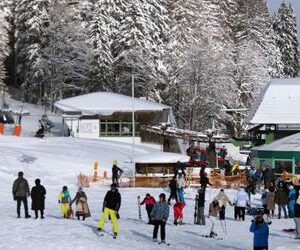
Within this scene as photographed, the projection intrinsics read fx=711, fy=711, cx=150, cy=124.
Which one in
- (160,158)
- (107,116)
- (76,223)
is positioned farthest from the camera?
(107,116)

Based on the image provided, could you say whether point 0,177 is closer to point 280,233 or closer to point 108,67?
point 280,233

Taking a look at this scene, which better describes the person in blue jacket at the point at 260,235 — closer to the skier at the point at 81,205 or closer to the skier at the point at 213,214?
the skier at the point at 213,214

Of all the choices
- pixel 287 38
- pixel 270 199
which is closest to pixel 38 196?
pixel 270 199

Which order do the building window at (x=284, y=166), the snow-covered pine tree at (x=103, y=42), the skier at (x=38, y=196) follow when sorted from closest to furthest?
the skier at (x=38, y=196) → the building window at (x=284, y=166) → the snow-covered pine tree at (x=103, y=42)

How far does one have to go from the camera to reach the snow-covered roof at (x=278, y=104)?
155ft

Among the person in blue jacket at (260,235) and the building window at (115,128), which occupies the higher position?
the building window at (115,128)

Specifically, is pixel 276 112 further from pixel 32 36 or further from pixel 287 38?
pixel 287 38

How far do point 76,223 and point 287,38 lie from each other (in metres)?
69.3

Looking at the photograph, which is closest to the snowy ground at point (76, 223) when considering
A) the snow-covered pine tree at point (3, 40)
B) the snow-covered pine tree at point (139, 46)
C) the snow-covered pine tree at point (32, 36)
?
the snow-covered pine tree at point (139, 46)

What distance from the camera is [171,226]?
77.1ft

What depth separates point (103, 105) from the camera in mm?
54625

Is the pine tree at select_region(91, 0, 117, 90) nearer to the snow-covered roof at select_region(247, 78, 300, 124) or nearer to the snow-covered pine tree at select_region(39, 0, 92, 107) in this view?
the snow-covered pine tree at select_region(39, 0, 92, 107)

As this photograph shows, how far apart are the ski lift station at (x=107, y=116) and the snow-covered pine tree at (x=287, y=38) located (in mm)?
33848

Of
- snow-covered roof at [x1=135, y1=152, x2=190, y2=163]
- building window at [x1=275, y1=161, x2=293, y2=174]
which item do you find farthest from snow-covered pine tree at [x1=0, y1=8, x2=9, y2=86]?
building window at [x1=275, y1=161, x2=293, y2=174]
